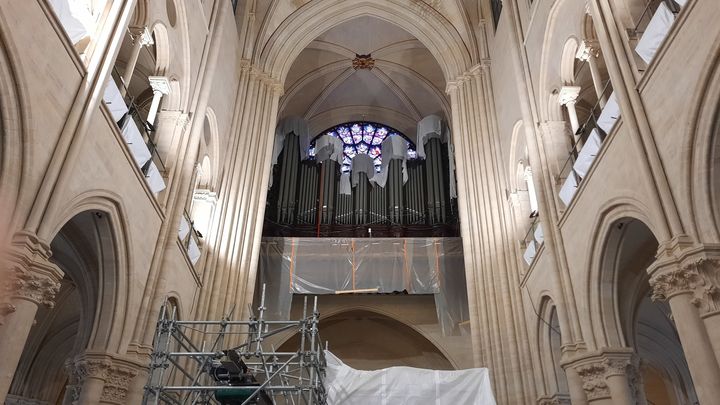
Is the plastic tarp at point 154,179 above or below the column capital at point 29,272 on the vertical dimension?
above

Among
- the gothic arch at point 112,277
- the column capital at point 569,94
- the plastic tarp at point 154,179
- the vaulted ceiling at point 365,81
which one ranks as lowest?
the gothic arch at point 112,277

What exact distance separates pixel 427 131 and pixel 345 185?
2896 mm

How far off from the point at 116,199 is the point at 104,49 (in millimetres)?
1661

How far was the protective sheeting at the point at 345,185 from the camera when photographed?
16606 mm

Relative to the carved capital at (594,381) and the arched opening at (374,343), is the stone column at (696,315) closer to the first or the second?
the carved capital at (594,381)

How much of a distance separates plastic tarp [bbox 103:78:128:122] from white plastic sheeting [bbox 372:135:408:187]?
10.3 m

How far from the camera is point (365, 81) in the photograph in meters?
18.5

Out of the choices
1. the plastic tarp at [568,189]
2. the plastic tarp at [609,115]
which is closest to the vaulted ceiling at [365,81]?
the plastic tarp at [568,189]

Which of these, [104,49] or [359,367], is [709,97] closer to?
[104,49]

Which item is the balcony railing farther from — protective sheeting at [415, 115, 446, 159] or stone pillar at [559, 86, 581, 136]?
protective sheeting at [415, 115, 446, 159]

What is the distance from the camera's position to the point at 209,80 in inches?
405

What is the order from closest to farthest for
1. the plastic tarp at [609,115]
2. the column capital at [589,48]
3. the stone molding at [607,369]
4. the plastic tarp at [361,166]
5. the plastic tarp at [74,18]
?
the plastic tarp at [74,18], the stone molding at [607,369], the plastic tarp at [609,115], the column capital at [589,48], the plastic tarp at [361,166]

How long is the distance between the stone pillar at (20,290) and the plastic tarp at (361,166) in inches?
482

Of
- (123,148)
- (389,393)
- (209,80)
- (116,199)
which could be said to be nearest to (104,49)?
(123,148)
